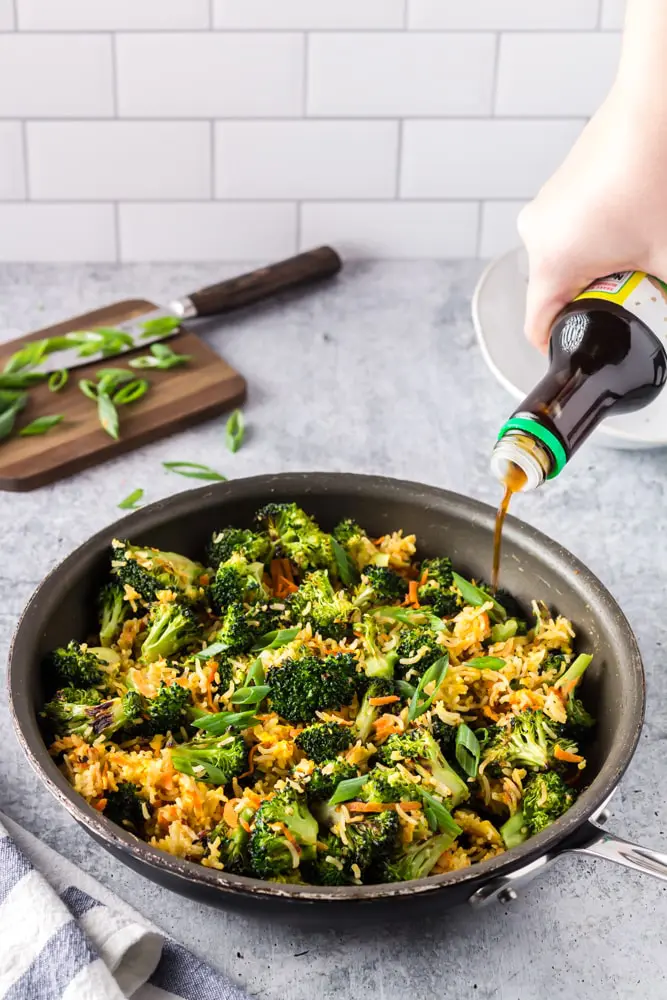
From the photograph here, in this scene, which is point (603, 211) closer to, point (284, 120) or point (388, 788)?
point (388, 788)

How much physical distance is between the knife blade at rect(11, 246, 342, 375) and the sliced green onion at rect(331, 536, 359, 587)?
683mm

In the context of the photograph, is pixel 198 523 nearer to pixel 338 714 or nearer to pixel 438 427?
pixel 338 714

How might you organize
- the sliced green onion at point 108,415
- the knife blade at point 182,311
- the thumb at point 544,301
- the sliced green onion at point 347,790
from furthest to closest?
the knife blade at point 182,311 → the sliced green onion at point 108,415 → the thumb at point 544,301 → the sliced green onion at point 347,790

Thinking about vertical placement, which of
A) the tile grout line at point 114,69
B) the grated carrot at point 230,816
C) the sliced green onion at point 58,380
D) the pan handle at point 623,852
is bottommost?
the sliced green onion at point 58,380

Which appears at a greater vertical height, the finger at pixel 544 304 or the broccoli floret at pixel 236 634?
the finger at pixel 544 304

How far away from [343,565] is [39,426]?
58 centimetres

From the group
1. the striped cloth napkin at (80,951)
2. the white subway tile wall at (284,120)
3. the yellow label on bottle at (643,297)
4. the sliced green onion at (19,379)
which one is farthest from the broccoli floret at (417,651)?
the white subway tile wall at (284,120)

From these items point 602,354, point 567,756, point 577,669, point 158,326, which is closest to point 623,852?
point 567,756

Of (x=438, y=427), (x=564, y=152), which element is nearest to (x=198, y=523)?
(x=438, y=427)

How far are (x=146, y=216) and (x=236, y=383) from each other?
516mm

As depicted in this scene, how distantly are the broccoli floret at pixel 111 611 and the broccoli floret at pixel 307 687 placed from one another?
0.67 ft

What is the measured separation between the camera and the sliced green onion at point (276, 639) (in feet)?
3.73

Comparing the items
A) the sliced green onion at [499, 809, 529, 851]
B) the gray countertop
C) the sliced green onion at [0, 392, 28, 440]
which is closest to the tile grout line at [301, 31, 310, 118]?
the gray countertop

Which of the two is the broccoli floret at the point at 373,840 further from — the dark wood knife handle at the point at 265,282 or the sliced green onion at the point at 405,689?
the dark wood knife handle at the point at 265,282
